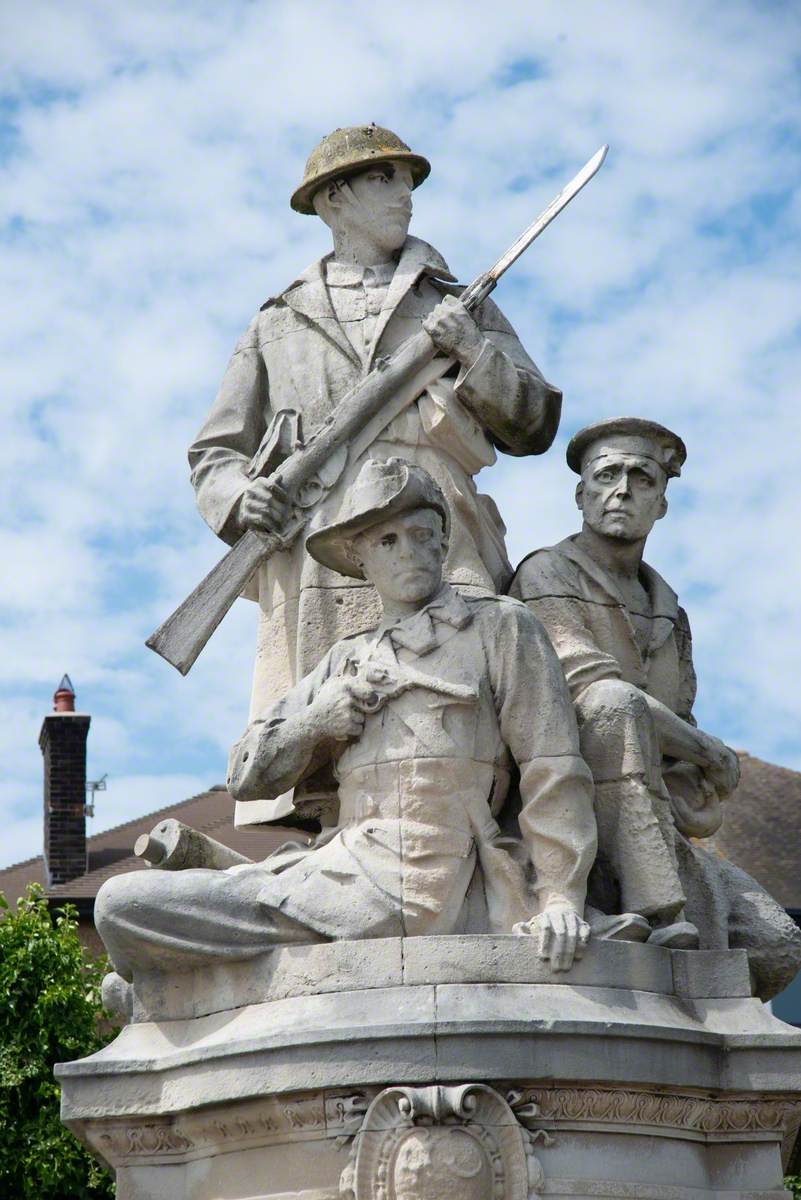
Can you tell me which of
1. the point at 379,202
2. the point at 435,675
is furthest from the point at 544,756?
the point at 379,202

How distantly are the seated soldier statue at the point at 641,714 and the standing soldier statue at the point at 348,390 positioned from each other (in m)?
0.38

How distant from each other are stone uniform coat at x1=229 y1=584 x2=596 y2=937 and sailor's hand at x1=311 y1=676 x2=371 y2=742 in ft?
0.19

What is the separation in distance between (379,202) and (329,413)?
112 centimetres

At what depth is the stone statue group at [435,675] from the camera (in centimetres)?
1126

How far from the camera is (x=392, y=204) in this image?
13.2 metres

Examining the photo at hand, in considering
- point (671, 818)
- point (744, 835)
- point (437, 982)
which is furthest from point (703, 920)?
point (744, 835)

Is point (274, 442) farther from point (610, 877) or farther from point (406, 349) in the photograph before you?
point (610, 877)

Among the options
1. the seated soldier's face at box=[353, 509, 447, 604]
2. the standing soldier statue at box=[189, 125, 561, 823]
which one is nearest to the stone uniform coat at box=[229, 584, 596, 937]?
the seated soldier's face at box=[353, 509, 447, 604]

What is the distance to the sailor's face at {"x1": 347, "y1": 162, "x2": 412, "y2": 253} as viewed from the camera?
1323cm

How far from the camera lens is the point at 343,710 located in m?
11.5

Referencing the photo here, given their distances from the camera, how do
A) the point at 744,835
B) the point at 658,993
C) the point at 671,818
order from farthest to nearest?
the point at 744,835, the point at 671,818, the point at 658,993

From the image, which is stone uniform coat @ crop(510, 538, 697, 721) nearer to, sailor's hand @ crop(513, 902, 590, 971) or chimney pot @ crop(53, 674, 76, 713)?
sailor's hand @ crop(513, 902, 590, 971)

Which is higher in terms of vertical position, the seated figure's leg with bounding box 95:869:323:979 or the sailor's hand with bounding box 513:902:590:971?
the seated figure's leg with bounding box 95:869:323:979

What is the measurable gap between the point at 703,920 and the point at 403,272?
348 centimetres
